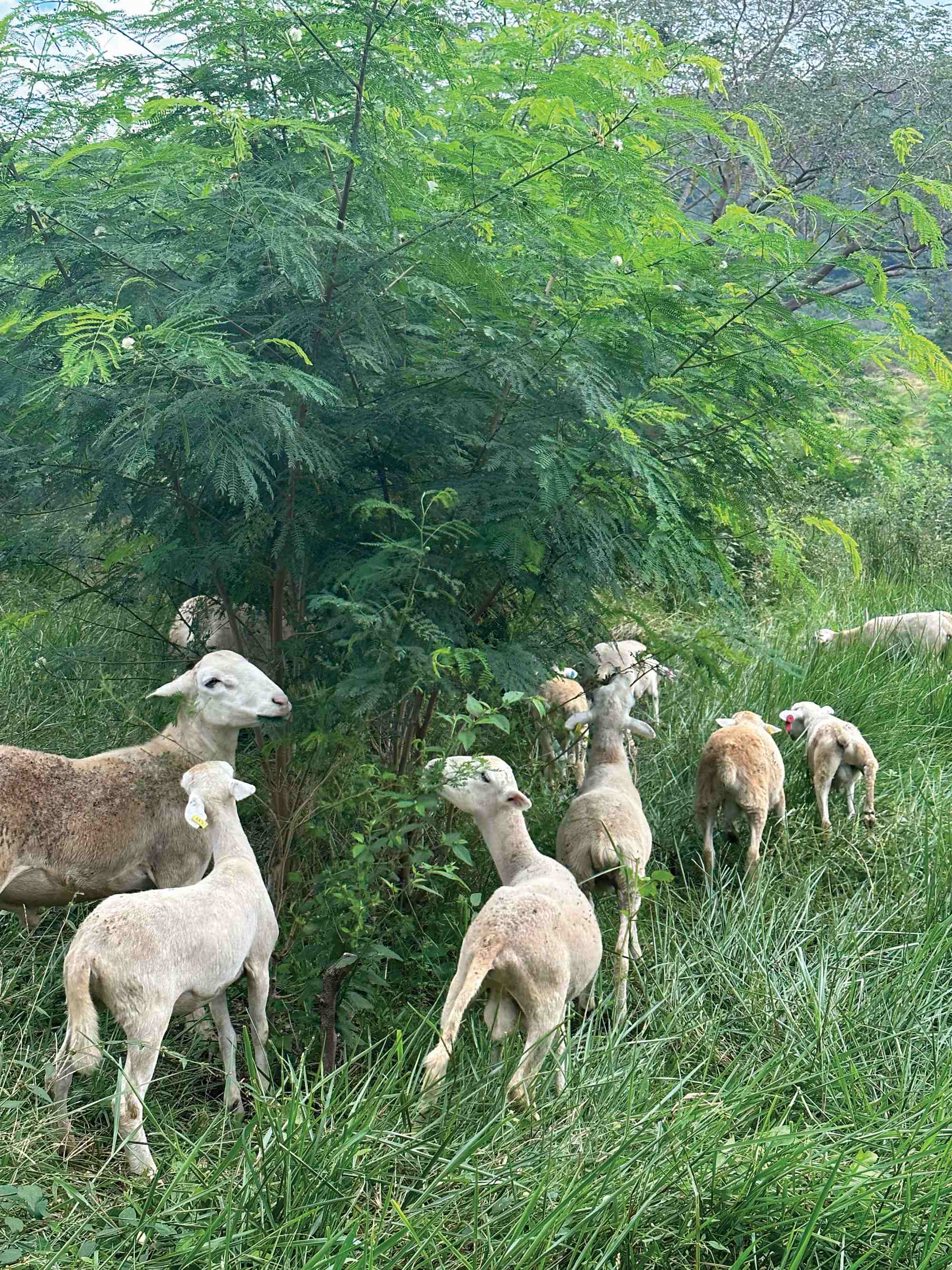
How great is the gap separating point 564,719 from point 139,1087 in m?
3.40

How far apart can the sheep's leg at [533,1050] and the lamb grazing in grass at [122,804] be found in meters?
1.50

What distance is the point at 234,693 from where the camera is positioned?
4.61 metres

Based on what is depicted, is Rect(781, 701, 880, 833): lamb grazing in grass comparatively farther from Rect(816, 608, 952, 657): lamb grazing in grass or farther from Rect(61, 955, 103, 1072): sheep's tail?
Rect(61, 955, 103, 1072): sheep's tail

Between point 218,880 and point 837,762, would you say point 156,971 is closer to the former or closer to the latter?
point 218,880

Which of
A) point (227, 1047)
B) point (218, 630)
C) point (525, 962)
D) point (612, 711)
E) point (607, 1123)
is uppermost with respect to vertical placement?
point (218, 630)

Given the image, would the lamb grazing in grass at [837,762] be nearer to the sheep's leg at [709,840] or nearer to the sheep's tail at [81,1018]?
the sheep's leg at [709,840]

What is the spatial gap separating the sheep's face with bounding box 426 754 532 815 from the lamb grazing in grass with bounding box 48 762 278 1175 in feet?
2.85

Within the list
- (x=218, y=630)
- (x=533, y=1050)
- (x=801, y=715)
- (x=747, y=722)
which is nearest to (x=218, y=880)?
(x=533, y=1050)

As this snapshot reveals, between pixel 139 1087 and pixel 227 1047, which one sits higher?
pixel 139 1087

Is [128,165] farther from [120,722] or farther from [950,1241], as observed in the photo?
[950,1241]

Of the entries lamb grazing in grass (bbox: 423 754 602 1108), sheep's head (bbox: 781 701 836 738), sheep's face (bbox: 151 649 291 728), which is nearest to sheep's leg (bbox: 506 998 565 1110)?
lamb grazing in grass (bbox: 423 754 602 1108)

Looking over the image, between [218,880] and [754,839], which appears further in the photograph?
[754,839]

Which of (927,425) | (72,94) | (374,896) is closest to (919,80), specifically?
(927,425)

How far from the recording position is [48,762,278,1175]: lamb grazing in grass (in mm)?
3541
